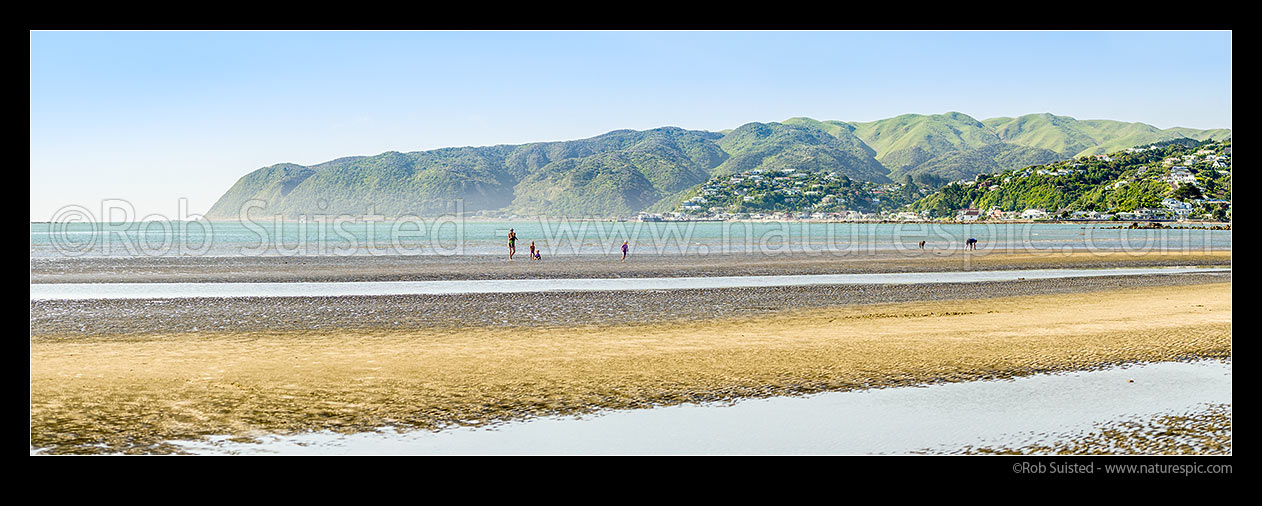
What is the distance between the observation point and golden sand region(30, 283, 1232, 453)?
968cm

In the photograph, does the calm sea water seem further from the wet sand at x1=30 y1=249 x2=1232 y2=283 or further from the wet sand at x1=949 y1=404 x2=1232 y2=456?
the wet sand at x1=949 y1=404 x2=1232 y2=456

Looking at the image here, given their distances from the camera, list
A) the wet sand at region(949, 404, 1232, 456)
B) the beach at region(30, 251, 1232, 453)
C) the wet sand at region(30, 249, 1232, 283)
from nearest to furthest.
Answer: the wet sand at region(949, 404, 1232, 456)
the beach at region(30, 251, 1232, 453)
the wet sand at region(30, 249, 1232, 283)

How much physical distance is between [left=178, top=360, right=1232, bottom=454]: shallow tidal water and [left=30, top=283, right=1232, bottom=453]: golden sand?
51 cm

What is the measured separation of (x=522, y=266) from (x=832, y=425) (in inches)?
1204

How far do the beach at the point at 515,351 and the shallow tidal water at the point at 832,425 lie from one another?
19.2 inches

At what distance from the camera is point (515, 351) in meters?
14.2

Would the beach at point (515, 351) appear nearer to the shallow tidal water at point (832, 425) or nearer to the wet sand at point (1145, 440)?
the shallow tidal water at point (832, 425)

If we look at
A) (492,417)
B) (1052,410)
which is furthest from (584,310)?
(1052,410)

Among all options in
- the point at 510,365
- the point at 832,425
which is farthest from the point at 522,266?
the point at 832,425

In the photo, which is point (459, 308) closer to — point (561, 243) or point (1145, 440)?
point (1145, 440)

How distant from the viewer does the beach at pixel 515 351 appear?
9938mm

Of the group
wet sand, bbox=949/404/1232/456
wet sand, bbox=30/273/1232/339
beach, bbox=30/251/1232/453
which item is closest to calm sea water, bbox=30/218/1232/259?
wet sand, bbox=30/273/1232/339
